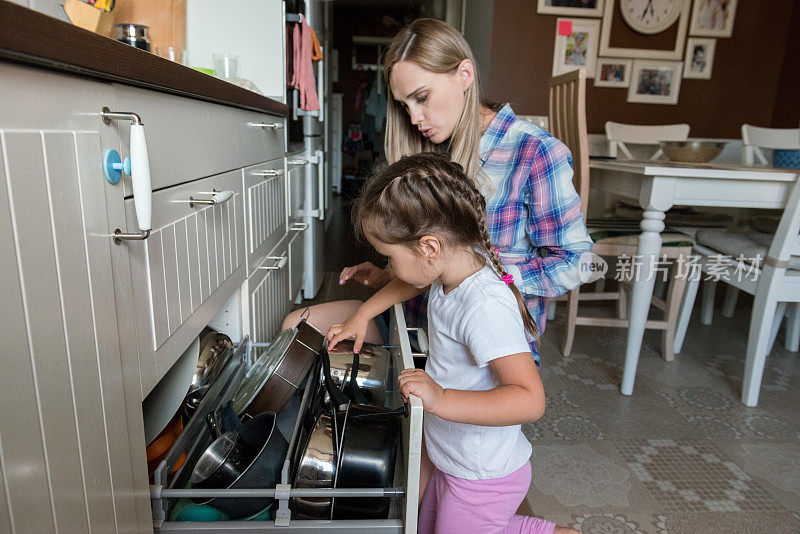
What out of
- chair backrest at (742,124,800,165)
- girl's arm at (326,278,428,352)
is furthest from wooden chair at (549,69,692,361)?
girl's arm at (326,278,428,352)

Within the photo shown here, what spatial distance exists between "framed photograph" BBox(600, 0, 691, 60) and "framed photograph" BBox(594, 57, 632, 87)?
0.04 m

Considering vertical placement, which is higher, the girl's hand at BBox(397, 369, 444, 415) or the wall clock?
the wall clock

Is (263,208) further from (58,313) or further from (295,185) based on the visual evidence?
(58,313)

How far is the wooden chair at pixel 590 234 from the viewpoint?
2082 millimetres

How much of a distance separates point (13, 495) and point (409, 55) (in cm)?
91

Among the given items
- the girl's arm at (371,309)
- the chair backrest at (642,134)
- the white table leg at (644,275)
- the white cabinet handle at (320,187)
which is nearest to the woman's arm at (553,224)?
the girl's arm at (371,309)

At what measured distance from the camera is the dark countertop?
38 centimetres

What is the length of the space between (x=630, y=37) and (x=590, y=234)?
79.2 inches

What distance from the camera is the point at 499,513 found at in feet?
2.90

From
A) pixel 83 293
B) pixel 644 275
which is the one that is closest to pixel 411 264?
pixel 83 293

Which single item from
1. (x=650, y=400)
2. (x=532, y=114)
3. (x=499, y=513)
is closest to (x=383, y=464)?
(x=499, y=513)

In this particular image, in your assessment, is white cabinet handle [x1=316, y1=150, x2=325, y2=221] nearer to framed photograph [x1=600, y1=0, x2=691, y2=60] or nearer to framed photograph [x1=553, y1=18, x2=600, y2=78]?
framed photograph [x1=553, y1=18, x2=600, y2=78]

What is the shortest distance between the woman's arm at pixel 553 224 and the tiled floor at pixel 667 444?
1.90ft

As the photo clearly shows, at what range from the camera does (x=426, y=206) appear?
84 centimetres
